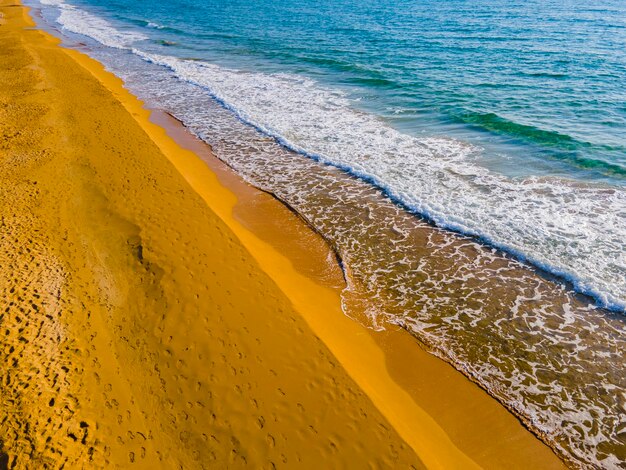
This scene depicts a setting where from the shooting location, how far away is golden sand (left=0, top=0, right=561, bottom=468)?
228 inches

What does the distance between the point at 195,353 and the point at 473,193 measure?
32.3 feet

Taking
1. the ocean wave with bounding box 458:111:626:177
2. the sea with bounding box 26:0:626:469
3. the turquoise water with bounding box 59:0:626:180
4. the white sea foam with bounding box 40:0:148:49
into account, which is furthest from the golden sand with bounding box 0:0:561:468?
the white sea foam with bounding box 40:0:148:49

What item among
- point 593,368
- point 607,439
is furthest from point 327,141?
point 607,439

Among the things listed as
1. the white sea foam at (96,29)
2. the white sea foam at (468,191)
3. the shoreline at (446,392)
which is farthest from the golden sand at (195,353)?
the white sea foam at (96,29)

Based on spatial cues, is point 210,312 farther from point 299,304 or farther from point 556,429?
point 556,429

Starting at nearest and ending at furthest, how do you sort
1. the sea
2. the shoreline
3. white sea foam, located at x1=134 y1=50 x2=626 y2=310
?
the shoreline, the sea, white sea foam, located at x1=134 y1=50 x2=626 y2=310

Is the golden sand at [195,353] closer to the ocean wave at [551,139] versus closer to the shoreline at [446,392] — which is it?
the shoreline at [446,392]

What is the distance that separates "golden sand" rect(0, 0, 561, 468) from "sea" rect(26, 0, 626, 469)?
2.64ft

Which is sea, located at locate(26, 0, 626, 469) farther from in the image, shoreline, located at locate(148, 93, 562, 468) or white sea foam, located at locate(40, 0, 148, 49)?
white sea foam, located at locate(40, 0, 148, 49)

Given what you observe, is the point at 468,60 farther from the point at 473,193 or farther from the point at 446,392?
the point at 446,392

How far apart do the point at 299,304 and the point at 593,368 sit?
5.82 metres

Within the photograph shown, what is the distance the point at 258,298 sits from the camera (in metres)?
8.34

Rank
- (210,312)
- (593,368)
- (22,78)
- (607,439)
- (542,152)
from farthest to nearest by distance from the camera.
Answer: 1. (22,78)
2. (542,152)
3. (210,312)
4. (593,368)
5. (607,439)

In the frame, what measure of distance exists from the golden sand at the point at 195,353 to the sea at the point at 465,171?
805mm
